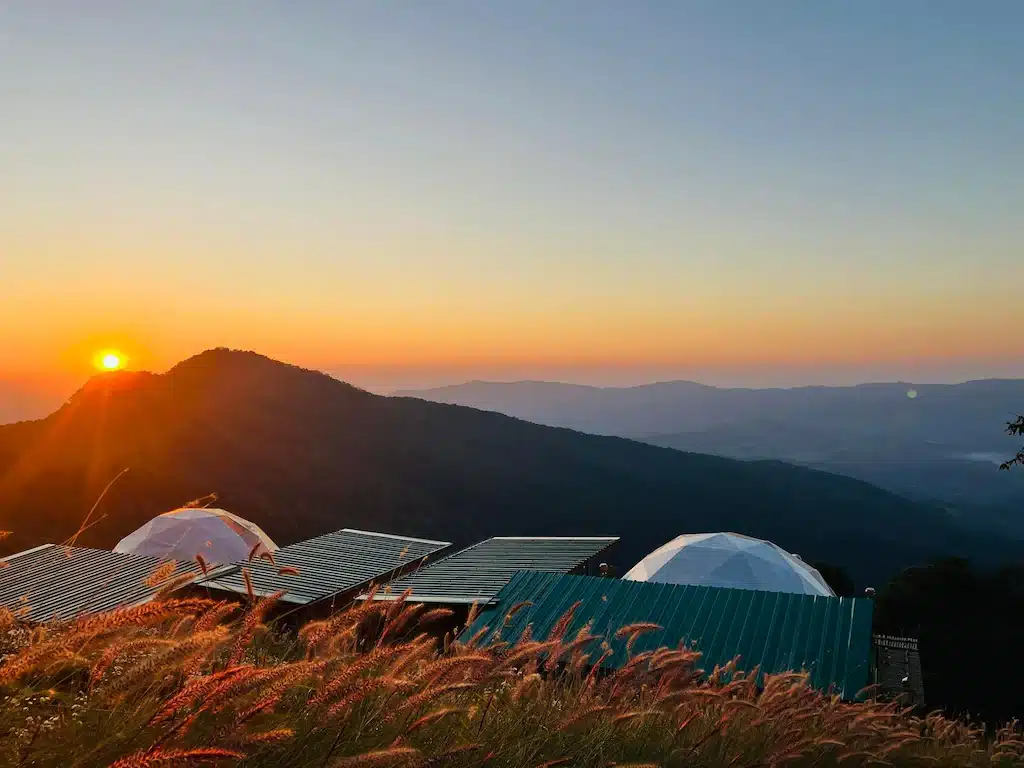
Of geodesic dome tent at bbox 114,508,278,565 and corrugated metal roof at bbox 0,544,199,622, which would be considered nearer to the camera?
corrugated metal roof at bbox 0,544,199,622

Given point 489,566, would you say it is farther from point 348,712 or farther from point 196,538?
point 348,712

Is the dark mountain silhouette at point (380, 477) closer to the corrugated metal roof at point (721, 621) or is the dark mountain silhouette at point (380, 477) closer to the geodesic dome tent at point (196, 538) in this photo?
the geodesic dome tent at point (196, 538)

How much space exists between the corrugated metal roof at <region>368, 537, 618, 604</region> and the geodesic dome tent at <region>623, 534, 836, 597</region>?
3.52 metres

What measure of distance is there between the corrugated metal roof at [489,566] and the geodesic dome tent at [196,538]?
1091 cm

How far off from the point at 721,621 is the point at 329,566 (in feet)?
37.3

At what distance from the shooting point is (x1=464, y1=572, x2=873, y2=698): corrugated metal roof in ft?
43.1

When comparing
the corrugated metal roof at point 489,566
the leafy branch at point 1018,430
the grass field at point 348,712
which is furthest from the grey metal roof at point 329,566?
the leafy branch at point 1018,430

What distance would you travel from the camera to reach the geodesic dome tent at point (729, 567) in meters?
25.6

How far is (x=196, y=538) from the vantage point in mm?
30734

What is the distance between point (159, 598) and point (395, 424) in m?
123

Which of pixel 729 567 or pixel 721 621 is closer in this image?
pixel 721 621

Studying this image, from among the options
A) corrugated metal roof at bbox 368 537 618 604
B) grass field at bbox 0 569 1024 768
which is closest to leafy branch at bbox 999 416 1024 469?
corrugated metal roof at bbox 368 537 618 604

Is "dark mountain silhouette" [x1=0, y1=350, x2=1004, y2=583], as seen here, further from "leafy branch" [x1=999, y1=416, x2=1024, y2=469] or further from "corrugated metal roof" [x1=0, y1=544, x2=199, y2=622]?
"leafy branch" [x1=999, y1=416, x2=1024, y2=469]

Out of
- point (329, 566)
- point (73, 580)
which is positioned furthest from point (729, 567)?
point (73, 580)
